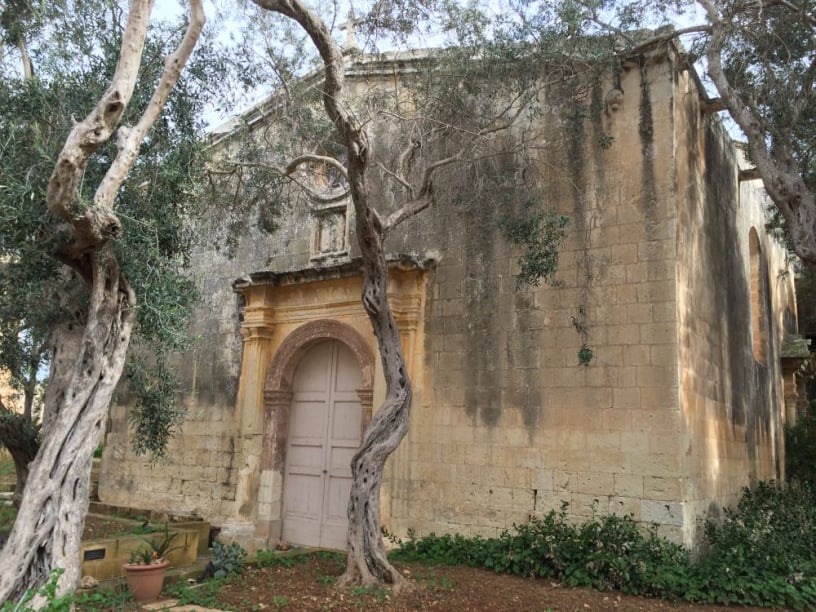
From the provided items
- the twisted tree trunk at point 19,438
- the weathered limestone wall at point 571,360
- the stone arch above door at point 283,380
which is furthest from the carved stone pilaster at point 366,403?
the twisted tree trunk at point 19,438

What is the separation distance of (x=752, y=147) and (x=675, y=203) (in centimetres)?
99

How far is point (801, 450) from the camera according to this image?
12016mm

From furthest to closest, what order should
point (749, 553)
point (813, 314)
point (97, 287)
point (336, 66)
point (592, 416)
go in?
point (813, 314) → point (592, 416) → point (749, 553) → point (336, 66) → point (97, 287)

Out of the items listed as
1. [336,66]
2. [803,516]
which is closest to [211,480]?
[336,66]

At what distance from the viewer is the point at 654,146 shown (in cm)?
747

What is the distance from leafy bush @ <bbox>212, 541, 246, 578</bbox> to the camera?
6770mm

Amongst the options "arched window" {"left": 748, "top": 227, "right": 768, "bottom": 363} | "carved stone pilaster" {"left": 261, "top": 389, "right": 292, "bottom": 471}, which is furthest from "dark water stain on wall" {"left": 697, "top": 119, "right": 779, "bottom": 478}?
"carved stone pilaster" {"left": 261, "top": 389, "right": 292, "bottom": 471}

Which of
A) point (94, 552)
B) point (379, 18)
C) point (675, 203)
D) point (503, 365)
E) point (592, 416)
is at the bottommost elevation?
point (94, 552)

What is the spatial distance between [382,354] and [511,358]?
6.07 feet

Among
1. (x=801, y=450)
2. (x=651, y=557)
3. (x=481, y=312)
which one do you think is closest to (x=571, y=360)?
(x=481, y=312)

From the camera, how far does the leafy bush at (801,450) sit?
11773 millimetres

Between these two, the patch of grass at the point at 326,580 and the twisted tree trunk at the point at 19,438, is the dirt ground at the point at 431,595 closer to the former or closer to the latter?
the patch of grass at the point at 326,580

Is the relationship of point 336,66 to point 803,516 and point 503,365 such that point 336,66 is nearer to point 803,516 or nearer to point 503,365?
point 503,365

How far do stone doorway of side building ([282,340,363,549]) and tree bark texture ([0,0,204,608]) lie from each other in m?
4.21
